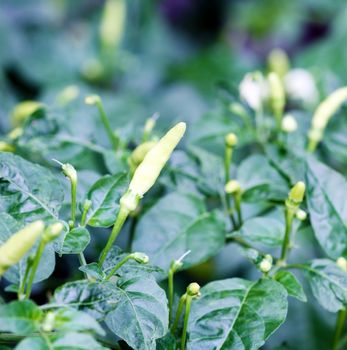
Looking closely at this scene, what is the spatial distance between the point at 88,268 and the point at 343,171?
670 millimetres

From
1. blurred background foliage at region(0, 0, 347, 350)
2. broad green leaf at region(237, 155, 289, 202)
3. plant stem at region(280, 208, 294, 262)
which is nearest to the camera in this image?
plant stem at region(280, 208, 294, 262)

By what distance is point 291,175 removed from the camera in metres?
0.85

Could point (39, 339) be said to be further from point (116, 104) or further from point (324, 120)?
point (116, 104)

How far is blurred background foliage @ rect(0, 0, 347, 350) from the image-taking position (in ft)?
3.21

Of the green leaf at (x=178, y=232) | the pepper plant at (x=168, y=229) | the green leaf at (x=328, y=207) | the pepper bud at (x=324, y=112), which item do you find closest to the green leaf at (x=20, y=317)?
the pepper plant at (x=168, y=229)

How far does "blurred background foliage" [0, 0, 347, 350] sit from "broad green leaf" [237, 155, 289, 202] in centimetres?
14

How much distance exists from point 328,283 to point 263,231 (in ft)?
0.34

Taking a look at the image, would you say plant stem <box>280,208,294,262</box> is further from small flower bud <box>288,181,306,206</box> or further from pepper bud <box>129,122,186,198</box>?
pepper bud <box>129,122,186,198</box>

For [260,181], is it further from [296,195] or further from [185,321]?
[185,321]

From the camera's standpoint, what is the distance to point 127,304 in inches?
24.0

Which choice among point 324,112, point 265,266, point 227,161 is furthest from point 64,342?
point 324,112

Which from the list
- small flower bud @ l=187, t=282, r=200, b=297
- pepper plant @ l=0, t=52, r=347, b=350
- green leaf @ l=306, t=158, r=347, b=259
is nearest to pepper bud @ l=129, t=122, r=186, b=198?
pepper plant @ l=0, t=52, r=347, b=350

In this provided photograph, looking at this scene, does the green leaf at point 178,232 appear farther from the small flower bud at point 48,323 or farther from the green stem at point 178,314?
the small flower bud at point 48,323

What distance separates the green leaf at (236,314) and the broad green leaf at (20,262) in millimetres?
158
